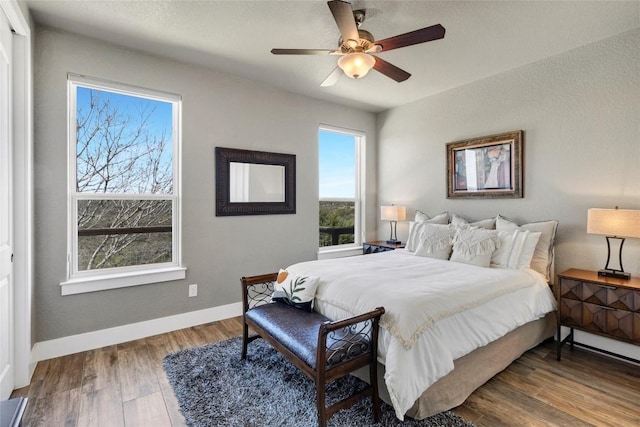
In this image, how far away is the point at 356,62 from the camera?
2258 mm

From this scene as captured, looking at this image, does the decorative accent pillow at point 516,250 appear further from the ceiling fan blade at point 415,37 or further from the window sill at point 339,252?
the window sill at point 339,252

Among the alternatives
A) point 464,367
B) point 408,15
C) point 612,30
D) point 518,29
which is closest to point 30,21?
point 408,15

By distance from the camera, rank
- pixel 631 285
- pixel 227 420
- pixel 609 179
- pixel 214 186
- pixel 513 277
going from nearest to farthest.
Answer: pixel 227 420 < pixel 631 285 < pixel 513 277 < pixel 609 179 < pixel 214 186

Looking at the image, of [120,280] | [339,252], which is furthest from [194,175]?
A: [339,252]

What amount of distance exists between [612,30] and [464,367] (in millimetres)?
3045

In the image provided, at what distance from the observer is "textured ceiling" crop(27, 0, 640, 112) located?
7.51ft

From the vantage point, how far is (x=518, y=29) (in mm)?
2570

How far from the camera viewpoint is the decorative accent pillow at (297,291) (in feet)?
7.70

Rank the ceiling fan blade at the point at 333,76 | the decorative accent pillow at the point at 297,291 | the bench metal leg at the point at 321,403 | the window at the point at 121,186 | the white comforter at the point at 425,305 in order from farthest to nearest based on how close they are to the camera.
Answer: the window at the point at 121,186 → the ceiling fan blade at the point at 333,76 → the decorative accent pillow at the point at 297,291 → the white comforter at the point at 425,305 → the bench metal leg at the point at 321,403

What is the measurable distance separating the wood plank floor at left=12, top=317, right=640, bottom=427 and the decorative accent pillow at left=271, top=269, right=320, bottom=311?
98cm

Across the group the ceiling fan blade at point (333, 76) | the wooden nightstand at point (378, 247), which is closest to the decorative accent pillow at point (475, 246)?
the wooden nightstand at point (378, 247)

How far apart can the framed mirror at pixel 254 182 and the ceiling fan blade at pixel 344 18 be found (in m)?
1.89

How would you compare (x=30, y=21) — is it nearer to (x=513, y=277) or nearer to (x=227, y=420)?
(x=227, y=420)

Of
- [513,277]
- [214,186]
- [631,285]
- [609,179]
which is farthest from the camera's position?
[214,186]
